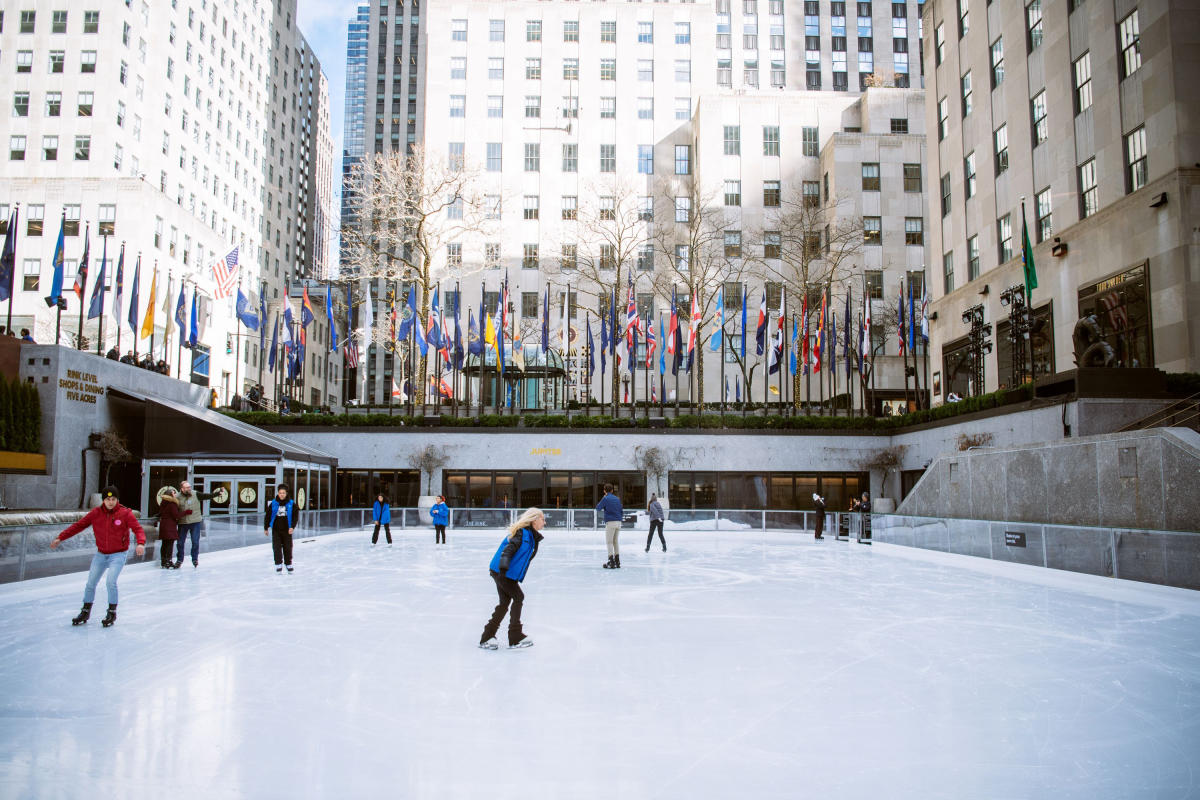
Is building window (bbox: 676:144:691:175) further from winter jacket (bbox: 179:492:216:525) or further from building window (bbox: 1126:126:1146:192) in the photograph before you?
A: winter jacket (bbox: 179:492:216:525)

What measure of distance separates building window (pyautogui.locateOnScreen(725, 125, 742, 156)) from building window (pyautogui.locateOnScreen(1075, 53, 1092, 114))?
2915 cm

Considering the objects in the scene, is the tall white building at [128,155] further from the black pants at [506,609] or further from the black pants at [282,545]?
the black pants at [506,609]

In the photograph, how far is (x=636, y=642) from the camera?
9.27 m

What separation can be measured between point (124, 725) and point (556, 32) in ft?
207

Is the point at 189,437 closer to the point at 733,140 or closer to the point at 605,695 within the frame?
the point at 605,695

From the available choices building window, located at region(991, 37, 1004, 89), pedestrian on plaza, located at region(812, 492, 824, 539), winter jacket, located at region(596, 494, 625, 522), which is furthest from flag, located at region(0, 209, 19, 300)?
building window, located at region(991, 37, 1004, 89)

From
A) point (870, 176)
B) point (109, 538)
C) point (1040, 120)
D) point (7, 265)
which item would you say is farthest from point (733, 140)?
point (109, 538)

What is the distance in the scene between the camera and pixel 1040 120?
31.3 metres

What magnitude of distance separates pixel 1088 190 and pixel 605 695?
29063mm

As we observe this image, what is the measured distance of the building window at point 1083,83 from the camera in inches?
1111

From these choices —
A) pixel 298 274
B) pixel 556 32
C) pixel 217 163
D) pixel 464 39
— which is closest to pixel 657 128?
pixel 556 32

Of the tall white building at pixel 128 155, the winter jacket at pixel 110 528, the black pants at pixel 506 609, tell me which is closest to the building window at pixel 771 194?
the tall white building at pixel 128 155

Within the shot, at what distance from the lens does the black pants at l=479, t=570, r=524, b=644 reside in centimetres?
865

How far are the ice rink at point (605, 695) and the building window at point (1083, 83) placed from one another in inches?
854
